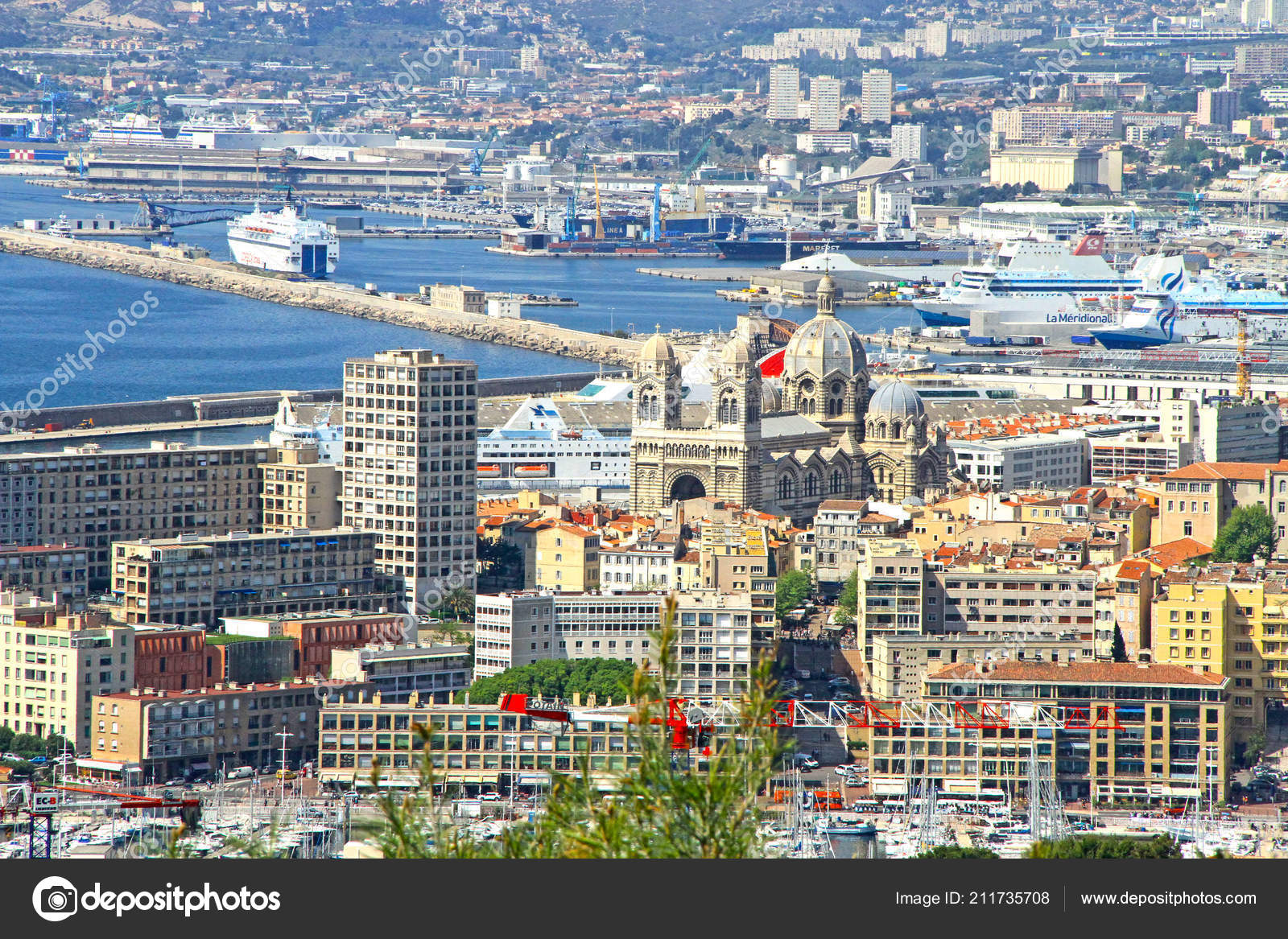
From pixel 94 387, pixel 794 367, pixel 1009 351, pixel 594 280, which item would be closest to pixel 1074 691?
pixel 794 367

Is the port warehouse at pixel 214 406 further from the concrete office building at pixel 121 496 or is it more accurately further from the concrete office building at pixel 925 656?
the concrete office building at pixel 925 656

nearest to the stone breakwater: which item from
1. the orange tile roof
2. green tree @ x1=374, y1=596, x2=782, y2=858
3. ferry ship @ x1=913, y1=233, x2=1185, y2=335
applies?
ferry ship @ x1=913, y1=233, x2=1185, y2=335

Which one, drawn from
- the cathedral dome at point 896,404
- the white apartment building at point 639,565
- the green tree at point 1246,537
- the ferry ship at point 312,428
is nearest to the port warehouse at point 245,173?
the ferry ship at point 312,428

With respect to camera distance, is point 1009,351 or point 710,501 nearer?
point 710,501

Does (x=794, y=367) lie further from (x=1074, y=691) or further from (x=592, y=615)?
(x=1074, y=691)

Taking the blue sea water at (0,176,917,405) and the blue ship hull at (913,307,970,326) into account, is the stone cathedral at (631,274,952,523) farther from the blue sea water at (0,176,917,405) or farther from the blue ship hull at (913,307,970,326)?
the blue ship hull at (913,307,970,326)
